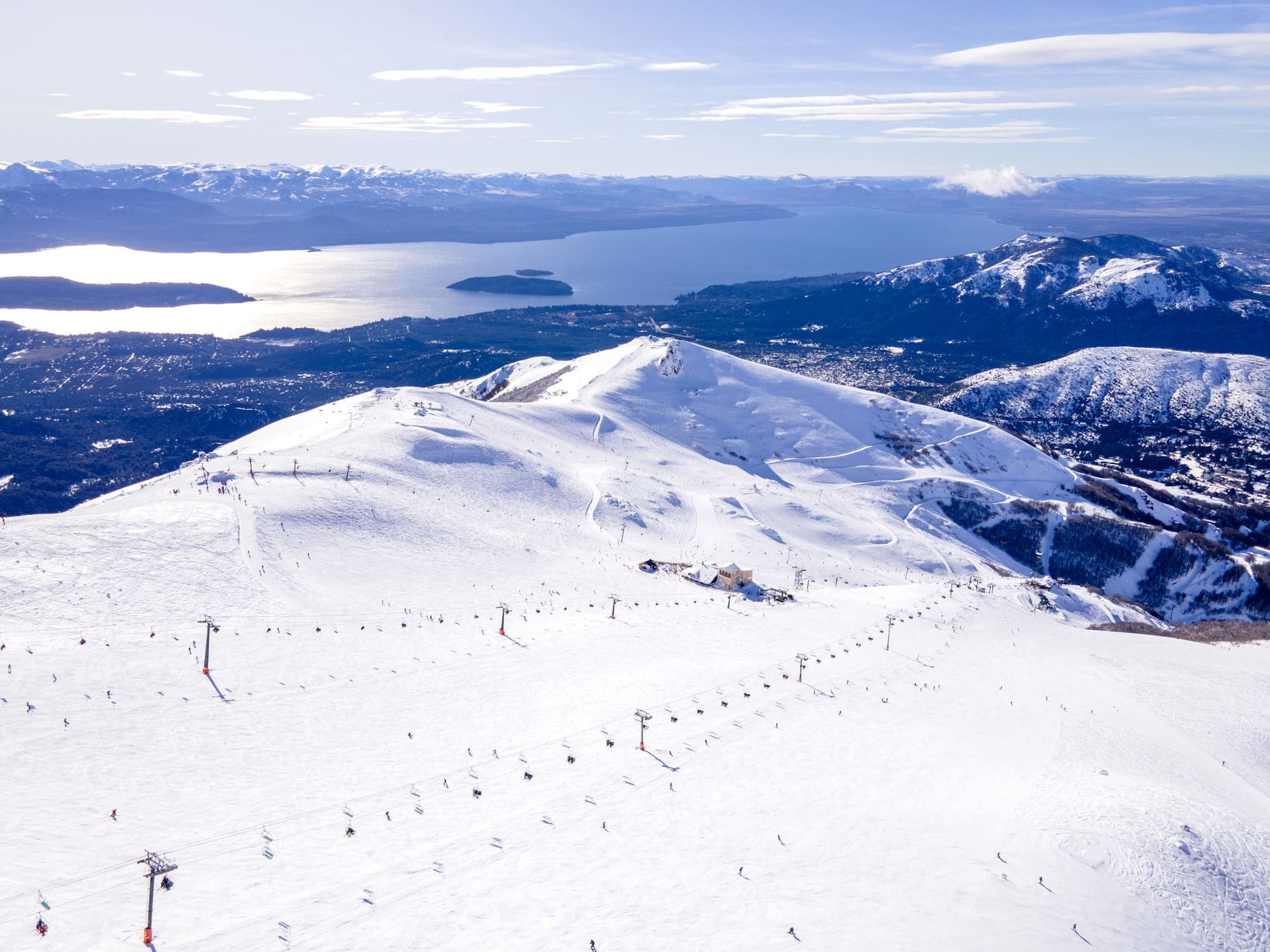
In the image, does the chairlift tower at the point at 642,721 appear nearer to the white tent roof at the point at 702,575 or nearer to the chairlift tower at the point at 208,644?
the chairlift tower at the point at 208,644

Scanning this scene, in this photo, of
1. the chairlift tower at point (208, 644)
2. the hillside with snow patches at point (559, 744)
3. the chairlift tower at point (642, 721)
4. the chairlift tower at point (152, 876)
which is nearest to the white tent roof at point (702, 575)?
the hillside with snow patches at point (559, 744)

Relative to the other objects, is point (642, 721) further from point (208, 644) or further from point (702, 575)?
point (702, 575)

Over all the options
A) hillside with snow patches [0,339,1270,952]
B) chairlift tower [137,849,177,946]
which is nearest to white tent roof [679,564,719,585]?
hillside with snow patches [0,339,1270,952]

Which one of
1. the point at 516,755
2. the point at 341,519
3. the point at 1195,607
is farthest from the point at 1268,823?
the point at 1195,607

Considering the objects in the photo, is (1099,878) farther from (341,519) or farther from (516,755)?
(341,519)

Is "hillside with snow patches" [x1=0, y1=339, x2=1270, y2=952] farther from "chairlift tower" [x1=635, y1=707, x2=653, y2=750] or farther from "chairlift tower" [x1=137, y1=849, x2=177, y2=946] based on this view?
"chairlift tower" [x1=635, y1=707, x2=653, y2=750]

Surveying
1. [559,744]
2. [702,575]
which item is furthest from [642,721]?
[702,575]

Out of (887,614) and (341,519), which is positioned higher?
(341,519)

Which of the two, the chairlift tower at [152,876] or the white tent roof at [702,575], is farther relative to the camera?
the white tent roof at [702,575]
